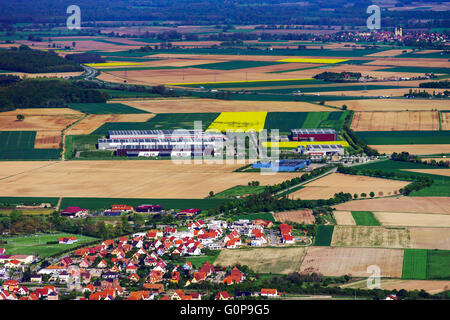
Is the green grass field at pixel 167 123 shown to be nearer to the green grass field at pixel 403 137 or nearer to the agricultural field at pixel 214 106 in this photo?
the agricultural field at pixel 214 106

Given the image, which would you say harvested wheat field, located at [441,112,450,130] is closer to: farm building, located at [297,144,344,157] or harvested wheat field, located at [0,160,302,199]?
farm building, located at [297,144,344,157]

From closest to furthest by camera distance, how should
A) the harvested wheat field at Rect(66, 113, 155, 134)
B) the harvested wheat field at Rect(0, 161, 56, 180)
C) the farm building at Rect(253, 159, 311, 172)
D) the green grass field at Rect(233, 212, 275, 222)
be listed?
the green grass field at Rect(233, 212, 275, 222), the farm building at Rect(253, 159, 311, 172), the harvested wheat field at Rect(0, 161, 56, 180), the harvested wheat field at Rect(66, 113, 155, 134)

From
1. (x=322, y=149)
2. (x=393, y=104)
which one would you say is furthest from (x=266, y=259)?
(x=393, y=104)

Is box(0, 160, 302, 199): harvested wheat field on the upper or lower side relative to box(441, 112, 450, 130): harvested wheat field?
lower

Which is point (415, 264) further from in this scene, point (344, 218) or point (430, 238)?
point (344, 218)

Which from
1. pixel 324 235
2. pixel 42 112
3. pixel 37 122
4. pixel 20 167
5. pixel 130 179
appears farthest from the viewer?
pixel 42 112

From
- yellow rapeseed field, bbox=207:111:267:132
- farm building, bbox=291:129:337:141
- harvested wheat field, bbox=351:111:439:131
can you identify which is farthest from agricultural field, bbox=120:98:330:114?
farm building, bbox=291:129:337:141

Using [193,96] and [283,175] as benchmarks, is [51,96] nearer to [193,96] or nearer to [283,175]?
[193,96]
